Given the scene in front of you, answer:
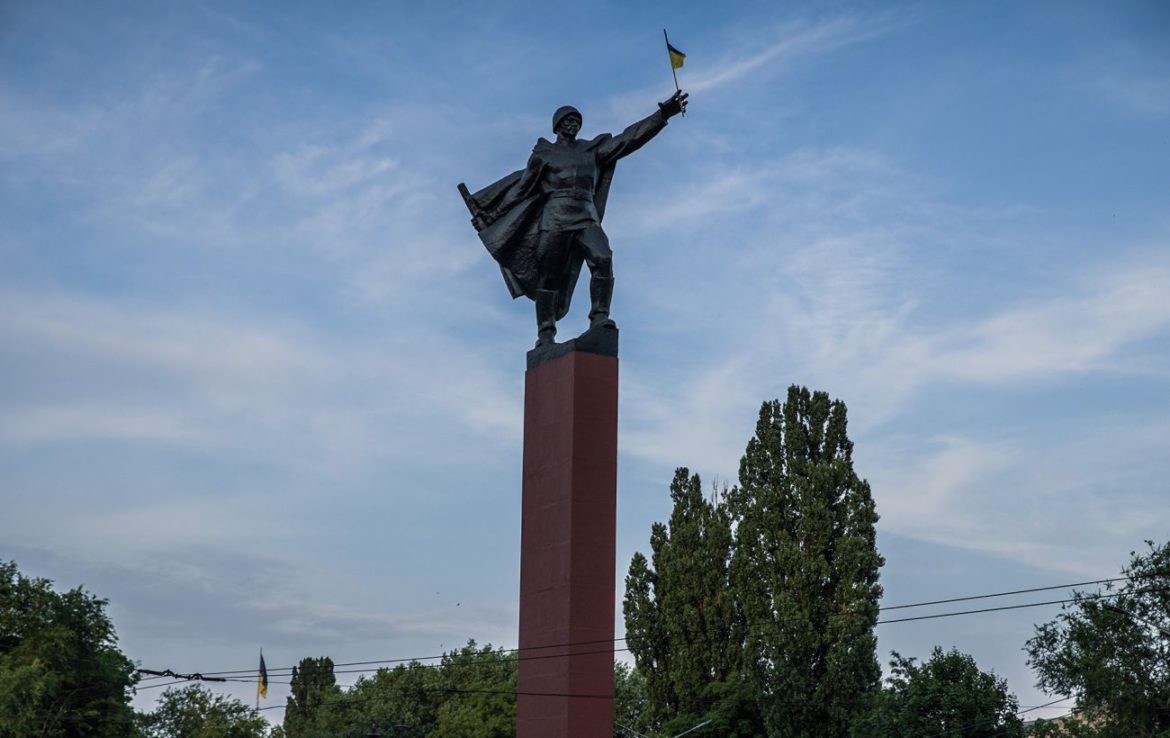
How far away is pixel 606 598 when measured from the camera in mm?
17547

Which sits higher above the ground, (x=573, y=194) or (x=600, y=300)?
(x=573, y=194)

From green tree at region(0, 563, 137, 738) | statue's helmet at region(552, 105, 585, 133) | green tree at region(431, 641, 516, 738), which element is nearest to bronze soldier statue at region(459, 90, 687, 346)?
statue's helmet at region(552, 105, 585, 133)

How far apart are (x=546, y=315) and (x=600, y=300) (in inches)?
39.2

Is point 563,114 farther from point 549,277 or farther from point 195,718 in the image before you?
point 195,718

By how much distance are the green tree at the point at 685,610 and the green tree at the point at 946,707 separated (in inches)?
233

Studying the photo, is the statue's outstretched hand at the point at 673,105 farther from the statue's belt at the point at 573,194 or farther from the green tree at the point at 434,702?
the green tree at the point at 434,702

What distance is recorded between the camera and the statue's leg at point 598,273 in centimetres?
1880

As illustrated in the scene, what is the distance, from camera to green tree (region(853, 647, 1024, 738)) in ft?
127

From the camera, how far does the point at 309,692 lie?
75500 millimetres

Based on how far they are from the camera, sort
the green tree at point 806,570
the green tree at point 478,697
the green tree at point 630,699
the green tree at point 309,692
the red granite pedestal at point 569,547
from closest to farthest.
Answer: the red granite pedestal at point 569,547, the green tree at point 806,570, the green tree at point 478,697, the green tree at point 630,699, the green tree at point 309,692

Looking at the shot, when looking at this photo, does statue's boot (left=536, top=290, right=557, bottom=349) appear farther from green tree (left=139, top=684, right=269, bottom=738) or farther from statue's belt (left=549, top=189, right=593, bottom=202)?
green tree (left=139, top=684, right=269, bottom=738)

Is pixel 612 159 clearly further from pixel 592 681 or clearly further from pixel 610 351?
pixel 592 681

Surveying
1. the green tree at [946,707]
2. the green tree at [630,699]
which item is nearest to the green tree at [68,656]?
the green tree at [946,707]

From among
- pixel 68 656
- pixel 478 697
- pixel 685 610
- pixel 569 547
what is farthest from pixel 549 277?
pixel 478 697
